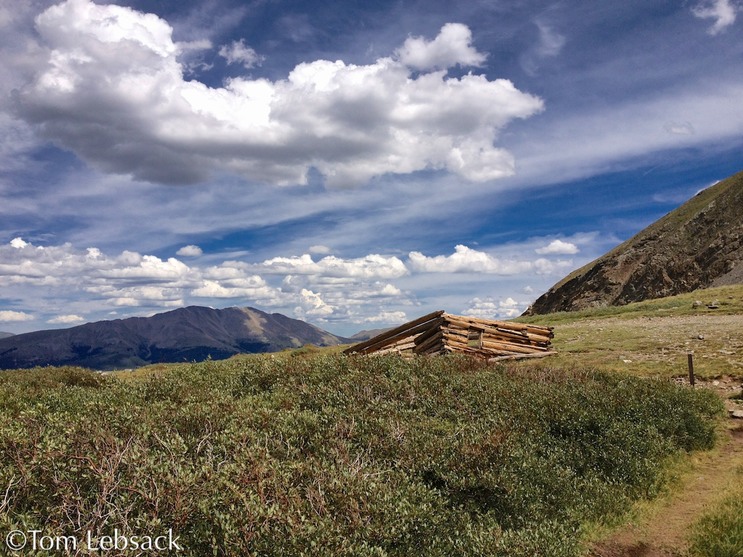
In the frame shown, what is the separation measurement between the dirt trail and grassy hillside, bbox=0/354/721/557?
16.5 inches

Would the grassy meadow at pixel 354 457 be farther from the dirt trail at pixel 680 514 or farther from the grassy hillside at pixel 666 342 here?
the grassy hillside at pixel 666 342

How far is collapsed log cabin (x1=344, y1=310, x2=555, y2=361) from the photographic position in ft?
73.8

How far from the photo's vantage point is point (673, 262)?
87750 mm

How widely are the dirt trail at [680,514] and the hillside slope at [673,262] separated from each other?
72.4 m

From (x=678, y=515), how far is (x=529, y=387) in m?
4.80

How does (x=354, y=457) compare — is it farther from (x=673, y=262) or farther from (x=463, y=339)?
(x=673, y=262)

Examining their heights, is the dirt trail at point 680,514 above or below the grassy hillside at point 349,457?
below

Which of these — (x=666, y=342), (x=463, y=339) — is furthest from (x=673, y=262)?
(x=463, y=339)

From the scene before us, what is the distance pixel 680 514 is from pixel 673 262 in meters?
94.4

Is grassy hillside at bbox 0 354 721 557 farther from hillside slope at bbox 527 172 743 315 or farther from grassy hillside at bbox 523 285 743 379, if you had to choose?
hillside slope at bbox 527 172 743 315

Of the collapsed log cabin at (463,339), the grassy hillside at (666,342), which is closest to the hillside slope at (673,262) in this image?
the grassy hillside at (666,342)

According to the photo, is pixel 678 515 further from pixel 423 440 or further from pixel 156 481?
pixel 156 481

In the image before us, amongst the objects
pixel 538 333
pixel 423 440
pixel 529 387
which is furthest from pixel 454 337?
pixel 423 440

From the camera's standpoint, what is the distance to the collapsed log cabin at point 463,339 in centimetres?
2250
